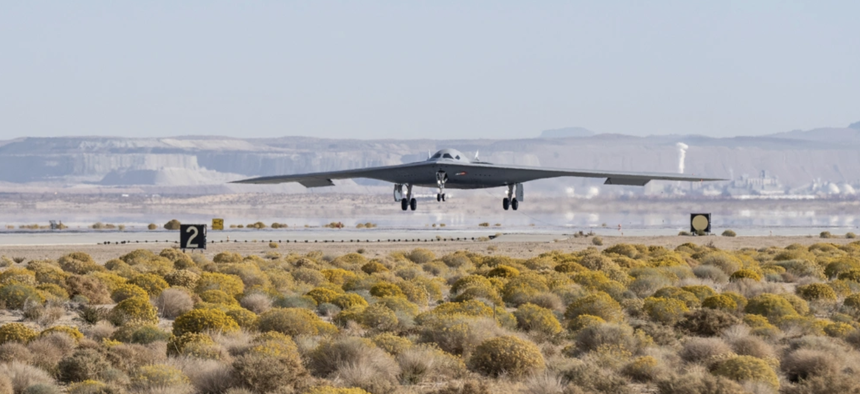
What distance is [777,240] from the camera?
7625 centimetres

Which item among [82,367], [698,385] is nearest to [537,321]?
[698,385]

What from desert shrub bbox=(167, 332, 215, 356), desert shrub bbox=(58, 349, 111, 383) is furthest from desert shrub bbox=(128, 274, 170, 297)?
desert shrub bbox=(58, 349, 111, 383)

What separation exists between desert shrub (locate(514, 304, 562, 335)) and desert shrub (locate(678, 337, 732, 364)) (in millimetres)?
3765

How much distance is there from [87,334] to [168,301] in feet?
16.2

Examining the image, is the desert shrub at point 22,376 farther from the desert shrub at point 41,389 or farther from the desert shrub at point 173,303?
the desert shrub at point 173,303

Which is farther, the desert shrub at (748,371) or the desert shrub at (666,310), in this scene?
the desert shrub at (666,310)

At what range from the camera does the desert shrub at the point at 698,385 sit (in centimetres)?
1552

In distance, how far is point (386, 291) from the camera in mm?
31047

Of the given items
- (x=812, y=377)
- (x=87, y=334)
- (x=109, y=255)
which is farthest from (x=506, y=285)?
(x=109, y=255)

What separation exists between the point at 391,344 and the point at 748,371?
638 cm

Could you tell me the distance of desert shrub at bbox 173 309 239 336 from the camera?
21.9 meters

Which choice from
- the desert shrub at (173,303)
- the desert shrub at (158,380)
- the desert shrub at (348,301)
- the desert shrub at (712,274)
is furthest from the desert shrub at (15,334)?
the desert shrub at (712,274)

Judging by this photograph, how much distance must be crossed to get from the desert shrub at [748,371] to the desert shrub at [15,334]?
511 inches

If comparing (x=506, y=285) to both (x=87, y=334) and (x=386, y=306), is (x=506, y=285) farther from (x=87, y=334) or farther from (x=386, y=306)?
(x=87, y=334)
